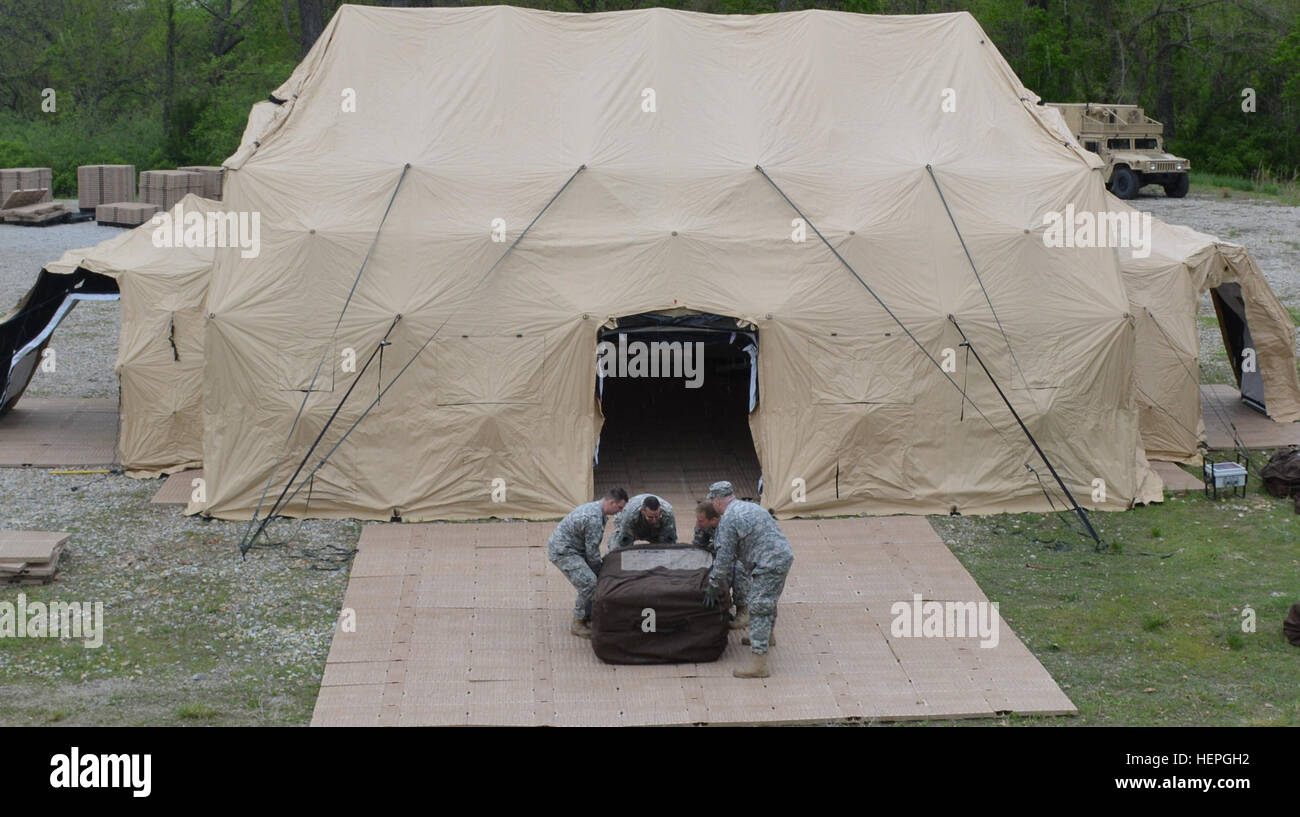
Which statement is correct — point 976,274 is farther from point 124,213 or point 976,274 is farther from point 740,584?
point 124,213

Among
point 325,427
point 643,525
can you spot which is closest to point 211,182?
point 325,427

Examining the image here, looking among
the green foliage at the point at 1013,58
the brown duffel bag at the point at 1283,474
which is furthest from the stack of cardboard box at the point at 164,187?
the brown duffel bag at the point at 1283,474

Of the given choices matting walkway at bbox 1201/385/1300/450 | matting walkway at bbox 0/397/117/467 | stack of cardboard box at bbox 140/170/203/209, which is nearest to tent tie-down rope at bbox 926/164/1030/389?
matting walkway at bbox 1201/385/1300/450

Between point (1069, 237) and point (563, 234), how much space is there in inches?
184

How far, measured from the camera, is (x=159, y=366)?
45.3ft

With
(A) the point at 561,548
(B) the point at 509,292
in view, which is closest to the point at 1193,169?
(B) the point at 509,292

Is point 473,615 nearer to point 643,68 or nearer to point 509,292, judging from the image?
point 509,292

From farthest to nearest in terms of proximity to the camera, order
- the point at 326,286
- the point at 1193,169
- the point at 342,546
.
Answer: the point at 1193,169 < the point at 326,286 < the point at 342,546

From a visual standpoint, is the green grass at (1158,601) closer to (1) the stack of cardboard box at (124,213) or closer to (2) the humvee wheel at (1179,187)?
(1) the stack of cardboard box at (124,213)

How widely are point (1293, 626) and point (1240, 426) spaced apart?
20.2ft

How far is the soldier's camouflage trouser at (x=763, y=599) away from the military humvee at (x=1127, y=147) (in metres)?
25.9

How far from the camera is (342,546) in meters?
12.0

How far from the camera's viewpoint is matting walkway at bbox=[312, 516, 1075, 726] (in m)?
9.08

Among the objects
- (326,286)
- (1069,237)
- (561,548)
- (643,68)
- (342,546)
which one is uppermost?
(643,68)
